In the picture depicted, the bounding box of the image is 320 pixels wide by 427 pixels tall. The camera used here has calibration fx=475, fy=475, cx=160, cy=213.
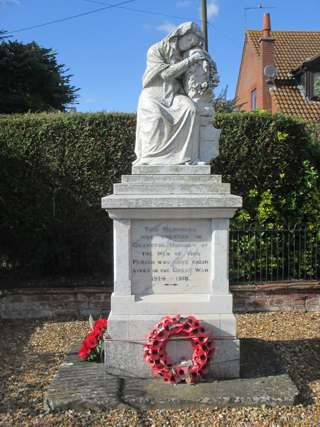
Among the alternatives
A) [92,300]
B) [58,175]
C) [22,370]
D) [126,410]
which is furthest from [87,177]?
[126,410]

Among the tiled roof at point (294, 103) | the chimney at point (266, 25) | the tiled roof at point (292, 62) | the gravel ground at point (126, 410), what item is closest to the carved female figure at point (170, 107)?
the gravel ground at point (126, 410)

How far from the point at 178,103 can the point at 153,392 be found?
265 cm

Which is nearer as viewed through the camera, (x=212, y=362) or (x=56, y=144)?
(x=212, y=362)

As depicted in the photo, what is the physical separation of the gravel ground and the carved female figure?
7.43 ft

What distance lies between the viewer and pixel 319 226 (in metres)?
8.09

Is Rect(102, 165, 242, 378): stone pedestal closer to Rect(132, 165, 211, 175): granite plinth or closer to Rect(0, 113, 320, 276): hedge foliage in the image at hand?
Rect(132, 165, 211, 175): granite plinth

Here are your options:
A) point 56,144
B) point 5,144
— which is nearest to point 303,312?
point 56,144

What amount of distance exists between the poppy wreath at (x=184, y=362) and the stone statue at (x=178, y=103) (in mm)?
1513

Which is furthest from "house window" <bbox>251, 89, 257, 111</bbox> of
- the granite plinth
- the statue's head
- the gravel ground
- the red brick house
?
the granite plinth

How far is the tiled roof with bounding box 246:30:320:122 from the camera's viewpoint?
18.1 m

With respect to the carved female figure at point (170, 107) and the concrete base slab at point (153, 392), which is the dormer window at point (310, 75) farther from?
the concrete base slab at point (153, 392)

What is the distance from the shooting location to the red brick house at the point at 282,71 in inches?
709

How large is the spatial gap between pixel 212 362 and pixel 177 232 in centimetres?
121

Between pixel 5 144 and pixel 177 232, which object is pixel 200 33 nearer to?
pixel 177 232
